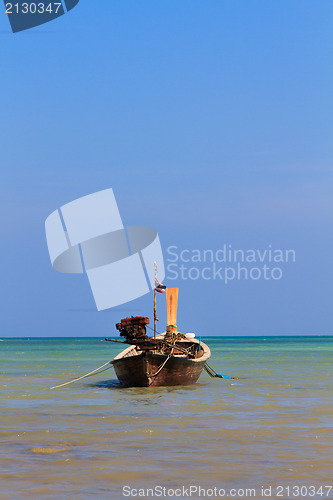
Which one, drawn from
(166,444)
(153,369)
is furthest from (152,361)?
(166,444)

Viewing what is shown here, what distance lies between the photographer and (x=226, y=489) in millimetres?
13664

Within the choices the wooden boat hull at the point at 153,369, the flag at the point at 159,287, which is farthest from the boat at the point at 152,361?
the flag at the point at 159,287

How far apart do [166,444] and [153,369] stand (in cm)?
1394

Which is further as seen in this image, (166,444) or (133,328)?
(133,328)

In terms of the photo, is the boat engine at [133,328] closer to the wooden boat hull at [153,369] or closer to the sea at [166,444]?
the wooden boat hull at [153,369]

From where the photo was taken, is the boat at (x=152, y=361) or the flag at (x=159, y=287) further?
the flag at (x=159, y=287)

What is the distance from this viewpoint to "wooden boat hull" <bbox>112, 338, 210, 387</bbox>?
3206cm

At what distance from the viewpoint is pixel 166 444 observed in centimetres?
1842

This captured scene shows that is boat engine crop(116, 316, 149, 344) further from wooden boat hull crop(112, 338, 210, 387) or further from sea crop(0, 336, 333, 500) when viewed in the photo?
sea crop(0, 336, 333, 500)

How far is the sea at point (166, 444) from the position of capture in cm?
1378

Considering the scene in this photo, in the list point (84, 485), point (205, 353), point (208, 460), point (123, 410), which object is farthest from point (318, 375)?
point (84, 485)

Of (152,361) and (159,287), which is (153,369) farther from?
(159,287)

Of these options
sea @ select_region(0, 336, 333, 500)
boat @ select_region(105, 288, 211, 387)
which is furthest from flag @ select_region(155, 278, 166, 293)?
sea @ select_region(0, 336, 333, 500)

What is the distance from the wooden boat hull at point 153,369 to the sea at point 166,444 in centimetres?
56
